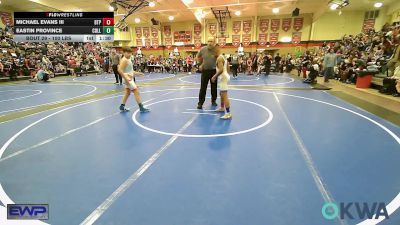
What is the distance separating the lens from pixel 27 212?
2.11m

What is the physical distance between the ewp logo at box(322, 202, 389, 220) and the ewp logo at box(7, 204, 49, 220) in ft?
8.19

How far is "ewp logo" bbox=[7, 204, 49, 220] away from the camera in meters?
2.04

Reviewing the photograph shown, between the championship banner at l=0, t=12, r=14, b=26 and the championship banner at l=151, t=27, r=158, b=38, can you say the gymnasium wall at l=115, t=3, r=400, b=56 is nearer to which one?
the championship banner at l=151, t=27, r=158, b=38

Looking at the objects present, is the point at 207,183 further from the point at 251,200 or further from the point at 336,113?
the point at 336,113

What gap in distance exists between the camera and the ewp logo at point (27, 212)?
204 centimetres

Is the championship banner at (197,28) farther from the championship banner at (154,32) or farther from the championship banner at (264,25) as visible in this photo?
the championship banner at (264,25)

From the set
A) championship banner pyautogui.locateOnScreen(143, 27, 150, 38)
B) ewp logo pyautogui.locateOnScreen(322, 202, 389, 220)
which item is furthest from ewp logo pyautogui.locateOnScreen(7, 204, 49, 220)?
championship banner pyautogui.locateOnScreen(143, 27, 150, 38)

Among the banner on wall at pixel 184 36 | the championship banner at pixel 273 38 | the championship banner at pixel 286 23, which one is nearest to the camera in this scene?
the championship banner at pixel 286 23

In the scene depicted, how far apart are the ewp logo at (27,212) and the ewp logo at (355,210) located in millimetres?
2497

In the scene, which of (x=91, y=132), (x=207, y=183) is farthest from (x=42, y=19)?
(x=207, y=183)

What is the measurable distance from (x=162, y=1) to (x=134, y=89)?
14633 millimetres

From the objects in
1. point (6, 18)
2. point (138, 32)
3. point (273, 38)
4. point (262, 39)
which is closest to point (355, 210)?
point (273, 38)

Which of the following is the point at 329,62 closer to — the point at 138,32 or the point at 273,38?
the point at 273,38
